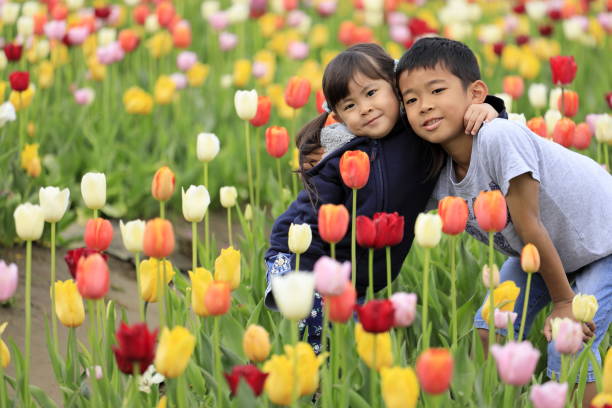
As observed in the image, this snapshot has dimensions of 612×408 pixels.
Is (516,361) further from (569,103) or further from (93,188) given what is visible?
(569,103)

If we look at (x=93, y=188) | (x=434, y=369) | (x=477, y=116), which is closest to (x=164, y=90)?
(x=93, y=188)

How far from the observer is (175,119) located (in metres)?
4.96

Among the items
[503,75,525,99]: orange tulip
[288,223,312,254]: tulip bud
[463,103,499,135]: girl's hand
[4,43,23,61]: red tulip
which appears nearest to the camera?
[288,223,312,254]: tulip bud

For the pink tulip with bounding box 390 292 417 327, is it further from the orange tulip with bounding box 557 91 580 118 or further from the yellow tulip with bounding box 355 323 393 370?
the orange tulip with bounding box 557 91 580 118

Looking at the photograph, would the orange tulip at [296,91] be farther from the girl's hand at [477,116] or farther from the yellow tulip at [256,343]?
the yellow tulip at [256,343]

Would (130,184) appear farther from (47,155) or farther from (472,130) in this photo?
(472,130)

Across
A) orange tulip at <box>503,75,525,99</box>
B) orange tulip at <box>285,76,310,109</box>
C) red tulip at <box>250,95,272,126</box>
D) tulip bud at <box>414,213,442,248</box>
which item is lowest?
tulip bud at <box>414,213,442,248</box>

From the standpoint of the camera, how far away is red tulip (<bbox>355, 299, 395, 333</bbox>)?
5.81ft

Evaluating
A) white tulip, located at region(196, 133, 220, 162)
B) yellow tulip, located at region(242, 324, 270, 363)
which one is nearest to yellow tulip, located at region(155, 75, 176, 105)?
white tulip, located at region(196, 133, 220, 162)

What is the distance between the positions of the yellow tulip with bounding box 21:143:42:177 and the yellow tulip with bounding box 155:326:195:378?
2.19 m

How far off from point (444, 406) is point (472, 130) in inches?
29.9

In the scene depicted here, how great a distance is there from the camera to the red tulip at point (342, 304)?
1852 mm

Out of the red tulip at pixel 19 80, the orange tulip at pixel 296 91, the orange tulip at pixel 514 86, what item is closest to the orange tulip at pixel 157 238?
the orange tulip at pixel 296 91

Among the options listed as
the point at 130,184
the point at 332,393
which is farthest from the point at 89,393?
the point at 130,184
